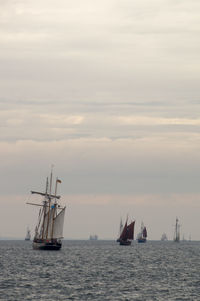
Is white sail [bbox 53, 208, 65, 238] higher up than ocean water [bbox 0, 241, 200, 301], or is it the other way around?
white sail [bbox 53, 208, 65, 238]

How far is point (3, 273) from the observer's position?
104875 millimetres

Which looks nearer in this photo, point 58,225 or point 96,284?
point 96,284

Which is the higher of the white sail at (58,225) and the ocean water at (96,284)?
the white sail at (58,225)

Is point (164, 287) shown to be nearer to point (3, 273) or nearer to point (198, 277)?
point (198, 277)

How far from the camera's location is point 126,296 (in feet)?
247

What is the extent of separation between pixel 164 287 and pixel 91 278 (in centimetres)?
1526

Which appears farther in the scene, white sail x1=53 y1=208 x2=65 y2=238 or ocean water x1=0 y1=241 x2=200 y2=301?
white sail x1=53 y1=208 x2=65 y2=238

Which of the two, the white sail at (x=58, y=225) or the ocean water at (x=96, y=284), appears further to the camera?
the white sail at (x=58, y=225)

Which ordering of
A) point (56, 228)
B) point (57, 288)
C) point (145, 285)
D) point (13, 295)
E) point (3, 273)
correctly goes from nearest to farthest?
1. point (13, 295)
2. point (57, 288)
3. point (145, 285)
4. point (3, 273)
5. point (56, 228)

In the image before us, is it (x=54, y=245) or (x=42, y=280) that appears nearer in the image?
(x=42, y=280)

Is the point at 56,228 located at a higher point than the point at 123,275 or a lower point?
higher

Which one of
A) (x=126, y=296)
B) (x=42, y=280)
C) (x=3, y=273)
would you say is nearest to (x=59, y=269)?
(x=3, y=273)

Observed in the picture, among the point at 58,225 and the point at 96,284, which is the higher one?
the point at 58,225

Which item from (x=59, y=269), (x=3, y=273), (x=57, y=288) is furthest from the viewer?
(x=59, y=269)
